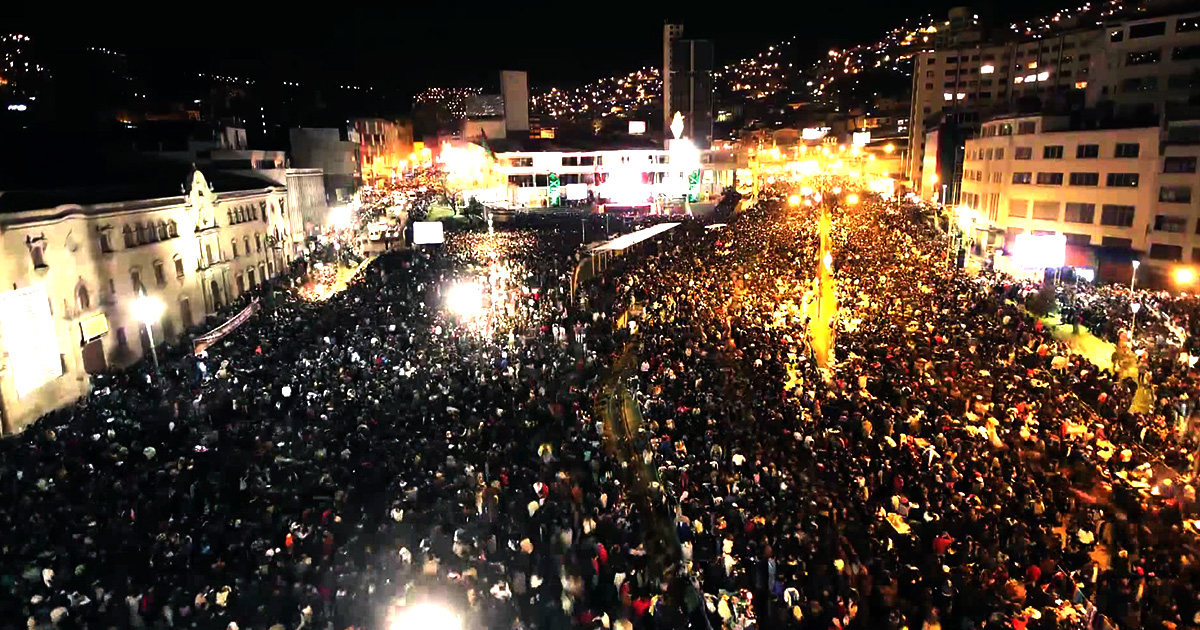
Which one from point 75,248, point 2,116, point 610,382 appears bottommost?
point 610,382

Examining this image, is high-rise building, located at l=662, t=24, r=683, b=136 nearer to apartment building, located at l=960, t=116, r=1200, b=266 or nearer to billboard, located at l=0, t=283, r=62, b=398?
apartment building, located at l=960, t=116, r=1200, b=266

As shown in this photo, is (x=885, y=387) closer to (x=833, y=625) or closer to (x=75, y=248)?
(x=833, y=625)

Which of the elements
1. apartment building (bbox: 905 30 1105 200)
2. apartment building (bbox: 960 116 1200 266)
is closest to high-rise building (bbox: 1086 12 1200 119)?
apartment building (bbox: 960 116 1200 266)

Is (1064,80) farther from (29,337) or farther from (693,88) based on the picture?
(29,337)

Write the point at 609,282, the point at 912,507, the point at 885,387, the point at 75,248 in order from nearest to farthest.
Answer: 1. the point at 912,507
2. the point at 885,387
3. the point at 75,248
4. the point at 609,282

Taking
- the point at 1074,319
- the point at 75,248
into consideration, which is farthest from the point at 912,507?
the point at 75,248

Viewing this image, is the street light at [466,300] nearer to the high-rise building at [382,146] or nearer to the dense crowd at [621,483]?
the dense crowd at [621,483]
